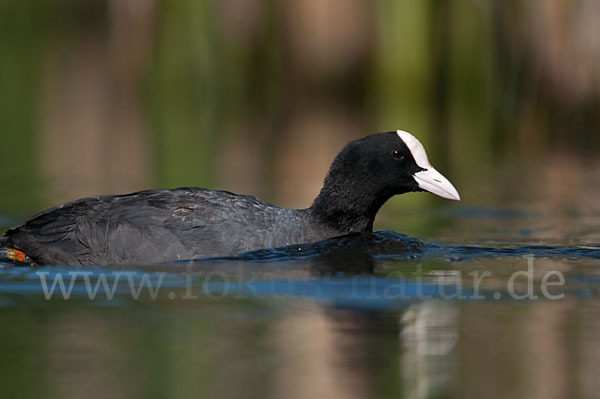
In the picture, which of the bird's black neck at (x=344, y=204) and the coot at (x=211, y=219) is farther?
the bird's black neck at (x=344, y=204)

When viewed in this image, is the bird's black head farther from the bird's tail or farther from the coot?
the bird's tail

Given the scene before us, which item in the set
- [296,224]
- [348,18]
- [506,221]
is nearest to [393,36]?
[348,18]

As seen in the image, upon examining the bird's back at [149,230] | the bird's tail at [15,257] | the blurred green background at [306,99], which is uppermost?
the blurred green background at [306,99]

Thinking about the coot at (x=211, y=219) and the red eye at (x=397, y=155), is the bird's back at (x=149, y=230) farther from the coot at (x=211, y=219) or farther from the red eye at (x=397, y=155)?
the red eye at (x=397, y=155)

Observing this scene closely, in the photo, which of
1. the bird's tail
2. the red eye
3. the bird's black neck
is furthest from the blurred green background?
the bird's tail

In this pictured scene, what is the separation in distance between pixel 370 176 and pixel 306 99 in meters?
7.78

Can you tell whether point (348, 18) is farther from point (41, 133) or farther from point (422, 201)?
point (422, 201)

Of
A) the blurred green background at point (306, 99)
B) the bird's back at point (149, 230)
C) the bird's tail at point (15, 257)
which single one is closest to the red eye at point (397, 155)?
the bird's back at point (149, 230)

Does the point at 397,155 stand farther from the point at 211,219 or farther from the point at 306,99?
the point at 306,99

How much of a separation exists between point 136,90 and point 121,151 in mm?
4739

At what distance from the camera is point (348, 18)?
1357 cm

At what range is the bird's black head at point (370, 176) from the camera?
707 cm

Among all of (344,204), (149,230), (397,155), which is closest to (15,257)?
(149,230)

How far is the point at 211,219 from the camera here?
6.66 metres
